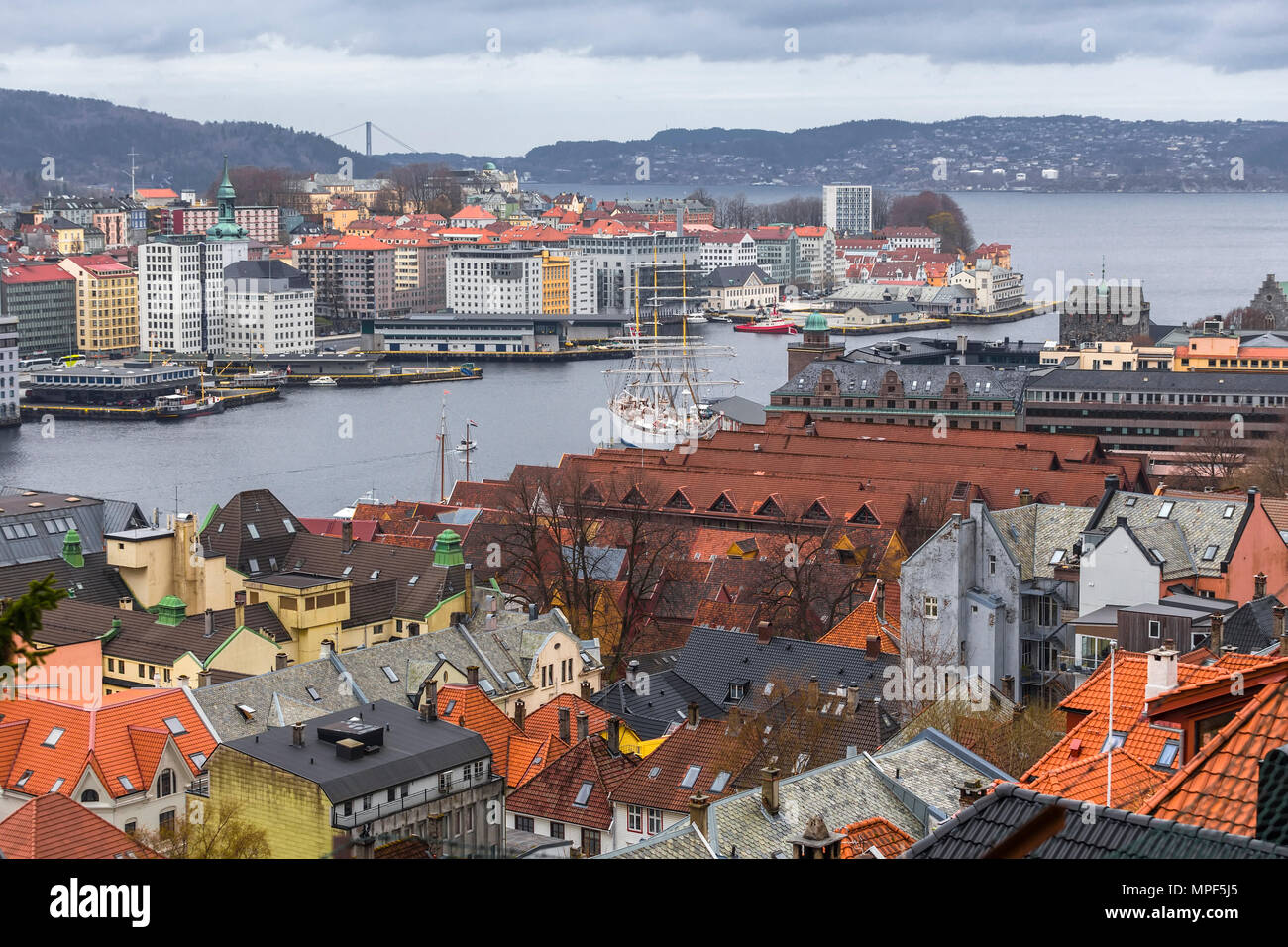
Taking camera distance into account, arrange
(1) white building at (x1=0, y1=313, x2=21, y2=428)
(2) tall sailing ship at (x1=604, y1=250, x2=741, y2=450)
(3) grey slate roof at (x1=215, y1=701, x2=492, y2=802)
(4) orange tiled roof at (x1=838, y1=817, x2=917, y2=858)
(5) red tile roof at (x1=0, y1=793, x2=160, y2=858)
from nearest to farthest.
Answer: (4) orange tiled roof at (x1=838, y1=817, x2=917, y2=858) < (5) red tile roof at (x1=0, y1=793, x2=160, y2=858) < (3) grey slate roof at (x1=215, y1=701, x2=492, y2=802) < (2) tall sailing ship at (x1=604, y1=250, x2=741, y2=450) < (1) white building at (x1=0, y1=313, x2=21, y2=428)

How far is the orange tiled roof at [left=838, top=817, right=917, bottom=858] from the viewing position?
755 cm

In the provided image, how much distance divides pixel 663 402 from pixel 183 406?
12.1m

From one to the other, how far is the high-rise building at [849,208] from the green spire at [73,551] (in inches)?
3567

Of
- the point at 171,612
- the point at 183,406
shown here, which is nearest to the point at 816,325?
the point at 183,406

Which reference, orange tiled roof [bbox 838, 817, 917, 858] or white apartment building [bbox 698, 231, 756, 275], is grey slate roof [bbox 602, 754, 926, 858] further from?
white apartment building [bbox 698, 231, 756, 275]

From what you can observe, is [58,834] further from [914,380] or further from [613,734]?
[914,380]

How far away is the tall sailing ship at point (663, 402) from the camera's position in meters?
39.5

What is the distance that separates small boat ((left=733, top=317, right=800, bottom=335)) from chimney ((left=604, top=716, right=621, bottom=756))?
54116 mm

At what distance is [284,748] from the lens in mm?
10219

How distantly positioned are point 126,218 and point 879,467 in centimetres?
6544

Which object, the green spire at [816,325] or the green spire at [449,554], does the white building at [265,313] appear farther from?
the green spire at [449,554]

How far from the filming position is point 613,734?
40.5 ft

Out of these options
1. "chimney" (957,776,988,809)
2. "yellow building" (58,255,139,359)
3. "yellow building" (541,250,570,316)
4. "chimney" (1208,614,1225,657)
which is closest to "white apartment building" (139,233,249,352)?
"yellow building" (58,255,139,359)
